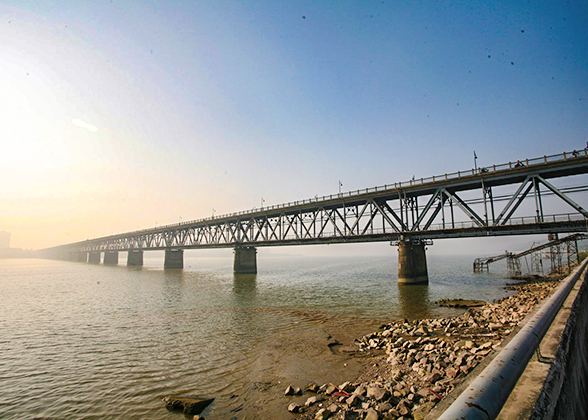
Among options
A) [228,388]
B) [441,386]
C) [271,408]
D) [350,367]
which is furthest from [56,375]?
[441,386]

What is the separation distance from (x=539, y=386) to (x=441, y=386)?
5177 mm

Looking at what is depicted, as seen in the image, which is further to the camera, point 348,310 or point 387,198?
point 387,198

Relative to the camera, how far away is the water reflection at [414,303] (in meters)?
21.2

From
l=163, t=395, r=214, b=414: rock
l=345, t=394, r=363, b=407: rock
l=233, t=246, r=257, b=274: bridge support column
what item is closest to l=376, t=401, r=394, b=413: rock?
l=345, t=394, r=363, b=407: rock

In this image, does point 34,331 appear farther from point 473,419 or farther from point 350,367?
point 473,419

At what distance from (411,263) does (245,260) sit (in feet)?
141

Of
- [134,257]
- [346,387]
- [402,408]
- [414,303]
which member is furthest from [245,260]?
[134,257]

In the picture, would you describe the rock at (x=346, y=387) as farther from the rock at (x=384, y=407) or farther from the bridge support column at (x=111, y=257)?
the bridge support column at (x=111, y=257)

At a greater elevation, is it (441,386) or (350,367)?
(441,386)

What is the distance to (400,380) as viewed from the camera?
364 inches

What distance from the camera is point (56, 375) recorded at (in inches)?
483

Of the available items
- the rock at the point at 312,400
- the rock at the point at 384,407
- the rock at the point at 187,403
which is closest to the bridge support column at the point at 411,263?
the rock at the point at 312,400

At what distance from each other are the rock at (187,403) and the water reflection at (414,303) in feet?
50.7

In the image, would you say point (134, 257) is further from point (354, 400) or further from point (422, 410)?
point (422, 410)
